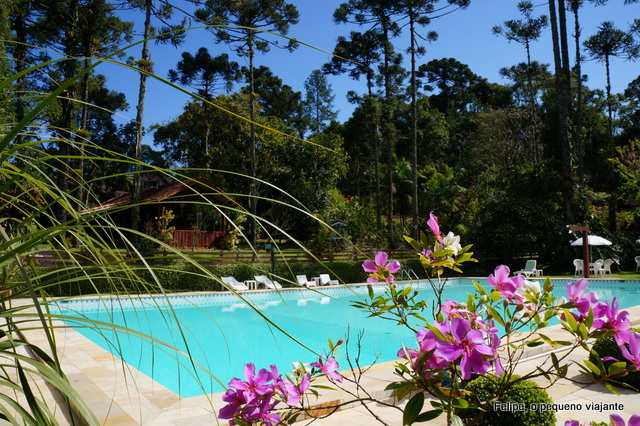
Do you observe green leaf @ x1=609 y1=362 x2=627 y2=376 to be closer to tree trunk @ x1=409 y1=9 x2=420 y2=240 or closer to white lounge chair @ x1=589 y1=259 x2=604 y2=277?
white lounge chair @ x1=589 y1=259 x2=604 y2=277

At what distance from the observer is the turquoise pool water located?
19.7 feet

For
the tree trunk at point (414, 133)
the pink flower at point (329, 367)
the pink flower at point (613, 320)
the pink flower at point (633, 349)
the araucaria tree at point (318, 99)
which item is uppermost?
the araucaria tree at point (318, 99)

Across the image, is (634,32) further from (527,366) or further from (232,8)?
(527,366)

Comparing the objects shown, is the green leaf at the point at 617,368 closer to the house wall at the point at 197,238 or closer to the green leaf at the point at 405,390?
the green leaf at the point at 405,390

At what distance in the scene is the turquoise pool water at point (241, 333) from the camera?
6004 millimetres

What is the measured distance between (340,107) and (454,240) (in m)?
43.0

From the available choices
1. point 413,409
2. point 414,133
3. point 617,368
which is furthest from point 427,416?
point 414,133

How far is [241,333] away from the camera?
27.7 feet

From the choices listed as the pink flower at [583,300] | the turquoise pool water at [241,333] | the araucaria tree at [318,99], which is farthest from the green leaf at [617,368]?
the araucaria tree at [318,99]

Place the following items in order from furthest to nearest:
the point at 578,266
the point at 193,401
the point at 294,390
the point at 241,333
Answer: the point at 578,266 → the point at 241,333 → the point at 193,401 → the point at 294,390

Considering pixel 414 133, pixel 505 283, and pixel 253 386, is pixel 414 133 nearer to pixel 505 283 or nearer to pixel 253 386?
pixel 505 283

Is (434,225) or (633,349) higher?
(434,225)

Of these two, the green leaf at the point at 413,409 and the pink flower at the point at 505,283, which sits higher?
the pink flower at the point at 505,283

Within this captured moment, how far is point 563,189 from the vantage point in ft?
53.3
